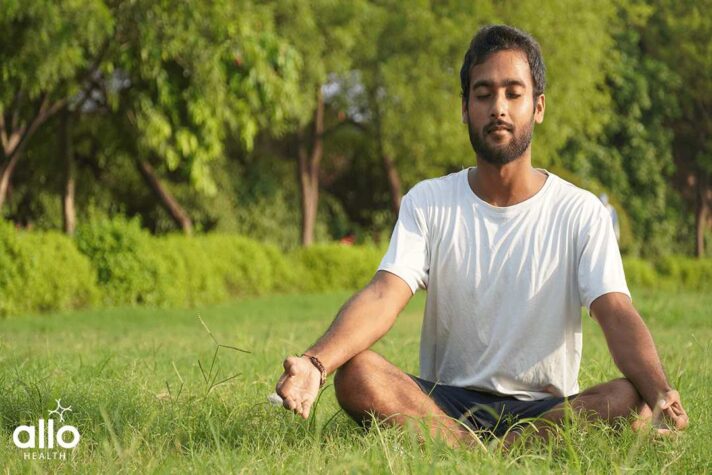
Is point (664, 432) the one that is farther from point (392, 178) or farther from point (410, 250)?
point (392, 178)

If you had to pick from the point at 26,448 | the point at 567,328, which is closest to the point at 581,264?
the point at 567,328

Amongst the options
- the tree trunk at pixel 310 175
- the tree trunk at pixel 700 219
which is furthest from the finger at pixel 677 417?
the tree trunk at pixel 700 219

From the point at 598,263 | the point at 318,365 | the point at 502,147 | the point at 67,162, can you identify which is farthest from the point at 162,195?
the point at 318,365

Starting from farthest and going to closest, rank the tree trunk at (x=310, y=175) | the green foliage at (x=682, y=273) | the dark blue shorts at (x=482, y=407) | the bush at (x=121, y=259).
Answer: the green foliage at (x=682, y=273), the tree trunk at (x=310, y=175), the bush at (x=121, y=259), the dark blue shorts at (x=482, y=407)

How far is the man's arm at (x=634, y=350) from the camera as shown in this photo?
3799 millimetres

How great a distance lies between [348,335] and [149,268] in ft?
44.9

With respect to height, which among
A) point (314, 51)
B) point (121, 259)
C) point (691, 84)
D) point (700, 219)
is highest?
point (314, 51)

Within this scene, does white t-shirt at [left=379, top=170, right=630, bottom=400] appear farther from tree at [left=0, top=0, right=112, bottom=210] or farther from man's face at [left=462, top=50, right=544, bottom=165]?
tree at [left=0, top=0, right=112, bottom=210]

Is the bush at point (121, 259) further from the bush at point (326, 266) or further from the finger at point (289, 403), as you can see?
the finger at point (289, 403)

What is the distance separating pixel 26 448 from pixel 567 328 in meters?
2.17

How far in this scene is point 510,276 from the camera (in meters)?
4.19

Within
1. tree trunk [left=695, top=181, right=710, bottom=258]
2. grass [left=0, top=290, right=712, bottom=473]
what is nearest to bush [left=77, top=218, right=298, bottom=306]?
grass [left=0, top=290, right=712, bottom=473]

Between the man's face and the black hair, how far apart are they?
0.02m

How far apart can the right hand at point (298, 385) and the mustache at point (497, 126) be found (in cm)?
128
